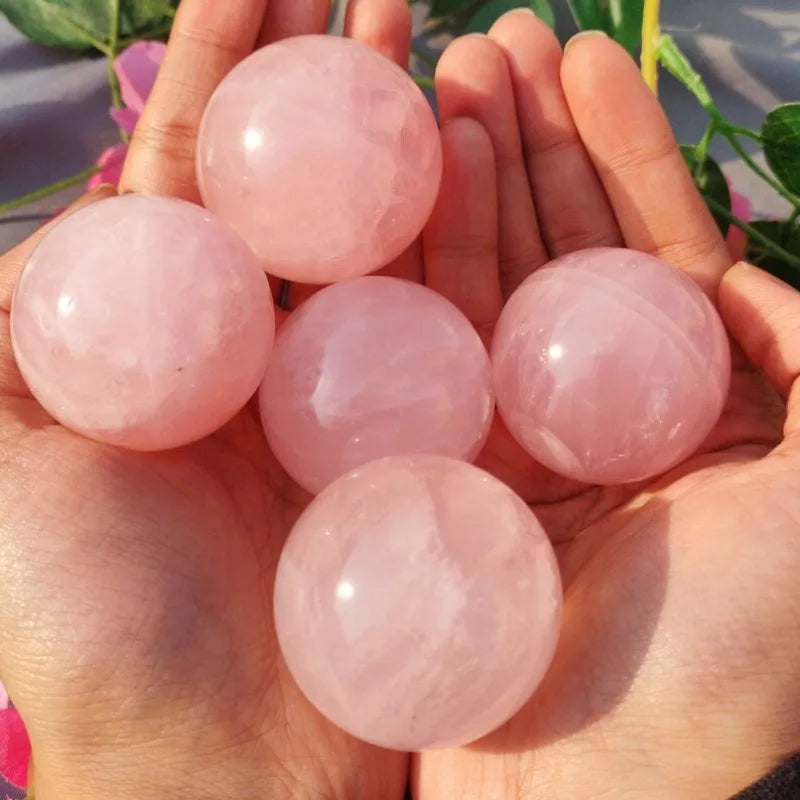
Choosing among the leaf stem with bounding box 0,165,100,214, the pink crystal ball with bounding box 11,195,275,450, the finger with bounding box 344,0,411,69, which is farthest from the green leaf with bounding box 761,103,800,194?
the leaf stem with bounding box 0,165,100,214

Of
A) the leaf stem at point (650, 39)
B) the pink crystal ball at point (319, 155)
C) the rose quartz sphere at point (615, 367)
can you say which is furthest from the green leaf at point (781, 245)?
the pink crystal ball at point (319, 155)

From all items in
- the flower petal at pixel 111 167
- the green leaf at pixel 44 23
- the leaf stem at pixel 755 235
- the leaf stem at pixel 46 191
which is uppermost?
the green leaf at pixel 44 23

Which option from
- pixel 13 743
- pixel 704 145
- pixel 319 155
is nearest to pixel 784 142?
pixel 704 145

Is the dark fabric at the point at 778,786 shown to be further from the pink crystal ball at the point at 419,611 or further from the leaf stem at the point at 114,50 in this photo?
the leaf stem at the point at 114,50

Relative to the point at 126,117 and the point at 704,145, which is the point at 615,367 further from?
the point at 126,117

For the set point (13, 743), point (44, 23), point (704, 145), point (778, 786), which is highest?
point (44, 23)

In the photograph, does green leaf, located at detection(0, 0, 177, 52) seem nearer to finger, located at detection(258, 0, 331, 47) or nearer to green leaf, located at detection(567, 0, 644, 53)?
finger, located at detection(258, 0, 331, 47)

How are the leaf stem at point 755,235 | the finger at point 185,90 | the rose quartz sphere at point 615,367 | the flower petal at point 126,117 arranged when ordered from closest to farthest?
the rose quartz sphere at point 615,367, the finger at point 185,90, the leaf stem at point 755,235, the flower petal at point 126,117
